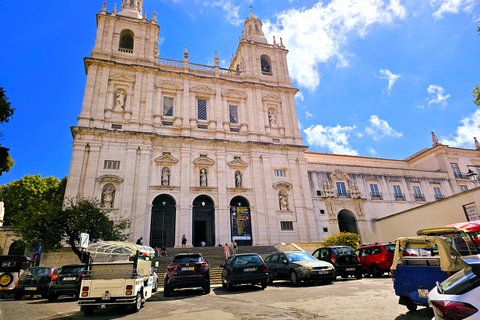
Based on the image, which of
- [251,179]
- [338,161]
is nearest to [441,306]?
[251,179]

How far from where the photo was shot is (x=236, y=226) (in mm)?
24984

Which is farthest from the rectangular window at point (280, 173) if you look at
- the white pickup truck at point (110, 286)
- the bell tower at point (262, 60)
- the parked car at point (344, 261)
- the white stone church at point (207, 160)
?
the white pickup truck at point (110, 286)

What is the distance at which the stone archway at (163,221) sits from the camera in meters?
23.3

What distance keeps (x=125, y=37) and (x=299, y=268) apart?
31.1m

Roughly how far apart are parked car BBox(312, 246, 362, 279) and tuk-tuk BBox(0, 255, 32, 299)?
548 inches

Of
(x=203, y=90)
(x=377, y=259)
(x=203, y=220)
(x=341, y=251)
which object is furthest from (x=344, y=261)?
(x=203, y=90)

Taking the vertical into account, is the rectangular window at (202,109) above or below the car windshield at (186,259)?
above

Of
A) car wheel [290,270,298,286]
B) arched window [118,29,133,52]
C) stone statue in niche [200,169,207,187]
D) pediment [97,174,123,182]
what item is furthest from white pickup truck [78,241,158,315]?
arched window [118,29,133,52]

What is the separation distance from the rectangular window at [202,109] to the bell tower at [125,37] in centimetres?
624

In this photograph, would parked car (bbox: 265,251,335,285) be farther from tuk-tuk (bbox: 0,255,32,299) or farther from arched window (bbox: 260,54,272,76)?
arched window (bbox: 260,54,272,76)

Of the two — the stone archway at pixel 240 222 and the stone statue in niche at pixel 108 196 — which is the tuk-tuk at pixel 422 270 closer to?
the stone archway at pixel 240 222

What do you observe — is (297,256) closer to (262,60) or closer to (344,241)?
(344,241)

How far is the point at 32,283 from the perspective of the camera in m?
11.5

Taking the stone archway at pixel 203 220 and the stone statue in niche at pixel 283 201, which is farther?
the stone statue in niche at pixel 283 201
